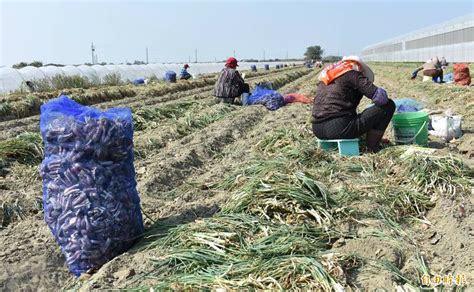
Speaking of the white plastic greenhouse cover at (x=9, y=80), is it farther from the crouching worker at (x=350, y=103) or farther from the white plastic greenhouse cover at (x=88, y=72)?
the crouching worker at (x=350, y=103)

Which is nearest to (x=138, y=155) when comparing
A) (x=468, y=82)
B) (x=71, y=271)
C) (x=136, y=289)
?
(x=71, y=271)

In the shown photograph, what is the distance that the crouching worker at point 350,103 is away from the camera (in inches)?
200

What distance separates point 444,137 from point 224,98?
5.65 m

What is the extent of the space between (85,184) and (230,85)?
315 inches

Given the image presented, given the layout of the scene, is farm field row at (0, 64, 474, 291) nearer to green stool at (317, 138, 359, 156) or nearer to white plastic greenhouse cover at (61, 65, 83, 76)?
green stool at (317, 138, 359, 156)

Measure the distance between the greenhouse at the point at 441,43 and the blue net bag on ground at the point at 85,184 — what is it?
3360 cm

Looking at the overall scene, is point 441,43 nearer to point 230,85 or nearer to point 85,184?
point 230,85

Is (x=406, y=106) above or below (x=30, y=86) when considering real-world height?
below

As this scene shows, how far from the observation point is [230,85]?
426 inches

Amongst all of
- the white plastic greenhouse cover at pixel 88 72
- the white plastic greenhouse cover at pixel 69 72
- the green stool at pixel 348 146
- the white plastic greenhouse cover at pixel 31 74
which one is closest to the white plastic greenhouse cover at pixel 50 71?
the white plastic greenhouse cover at pixel 69 72

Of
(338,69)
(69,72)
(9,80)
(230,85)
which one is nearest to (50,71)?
(69,72)

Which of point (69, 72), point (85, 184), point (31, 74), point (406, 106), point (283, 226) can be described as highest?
point (69, 72)

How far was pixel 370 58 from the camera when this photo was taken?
303 feet

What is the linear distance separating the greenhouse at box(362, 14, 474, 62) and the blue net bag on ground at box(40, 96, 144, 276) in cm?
3360
